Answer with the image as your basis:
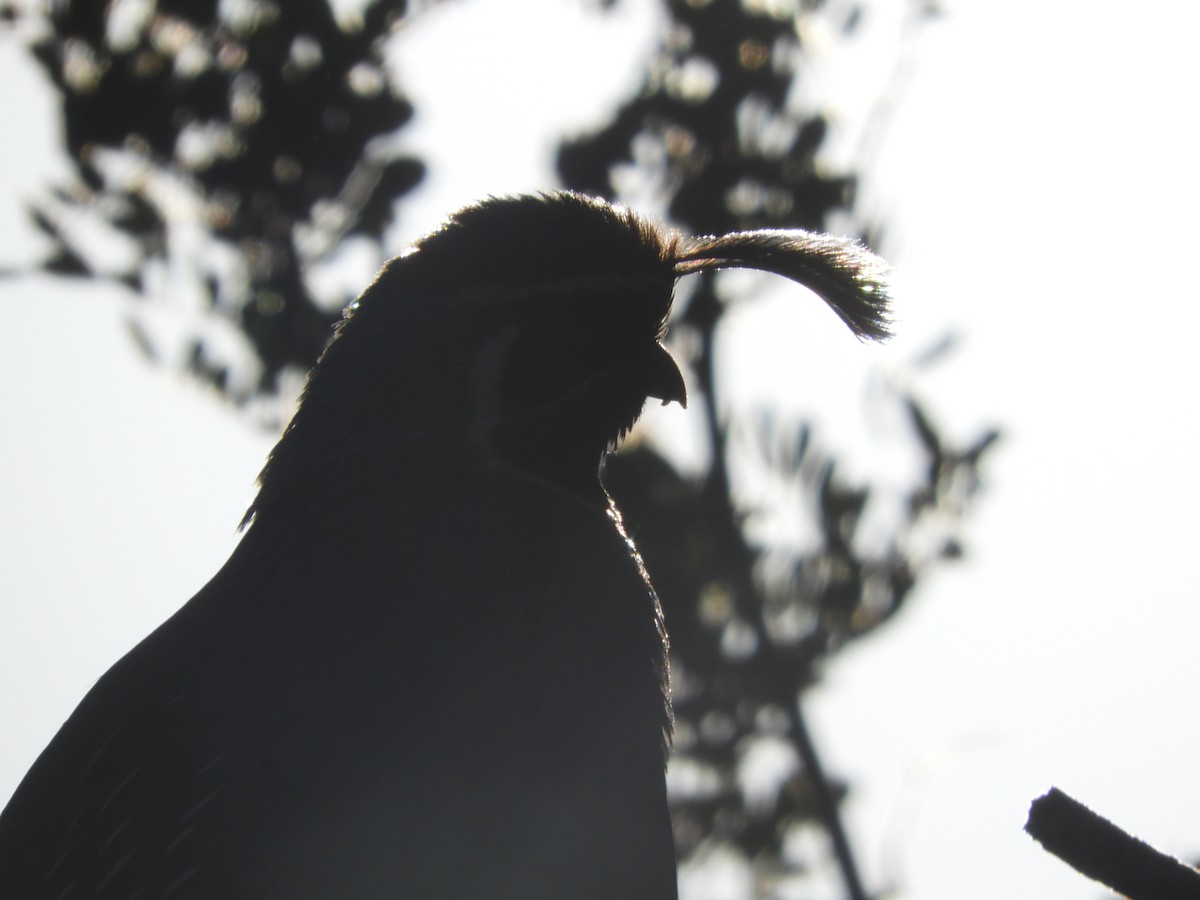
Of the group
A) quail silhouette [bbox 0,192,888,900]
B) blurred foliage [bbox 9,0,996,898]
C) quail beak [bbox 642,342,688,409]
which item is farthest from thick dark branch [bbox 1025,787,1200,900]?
blurred foliage [bbox 9,0,996,898]

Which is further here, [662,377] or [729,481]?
[729,481]

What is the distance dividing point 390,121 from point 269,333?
0.70 m

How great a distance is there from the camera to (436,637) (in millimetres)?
2430

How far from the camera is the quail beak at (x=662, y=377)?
2947 mm

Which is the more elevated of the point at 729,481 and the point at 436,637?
the point at 729,481

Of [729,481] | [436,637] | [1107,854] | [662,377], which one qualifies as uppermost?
[729,481]

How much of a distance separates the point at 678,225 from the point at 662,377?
1.65 m

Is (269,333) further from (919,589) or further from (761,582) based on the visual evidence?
(919,589)

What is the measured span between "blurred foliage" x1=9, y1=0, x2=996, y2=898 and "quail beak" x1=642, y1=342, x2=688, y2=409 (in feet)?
4.61

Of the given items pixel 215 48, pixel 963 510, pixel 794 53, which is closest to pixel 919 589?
pixel 963 510

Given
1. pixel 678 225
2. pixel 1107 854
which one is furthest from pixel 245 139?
pixel 1107 854

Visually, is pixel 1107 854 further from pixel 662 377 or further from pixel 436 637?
pixel 662 377

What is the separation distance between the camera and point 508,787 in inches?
90.9

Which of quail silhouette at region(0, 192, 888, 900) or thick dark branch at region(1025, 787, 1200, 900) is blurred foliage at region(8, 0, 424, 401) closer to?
quail silhouette at region(0, 192, 888, 900)
